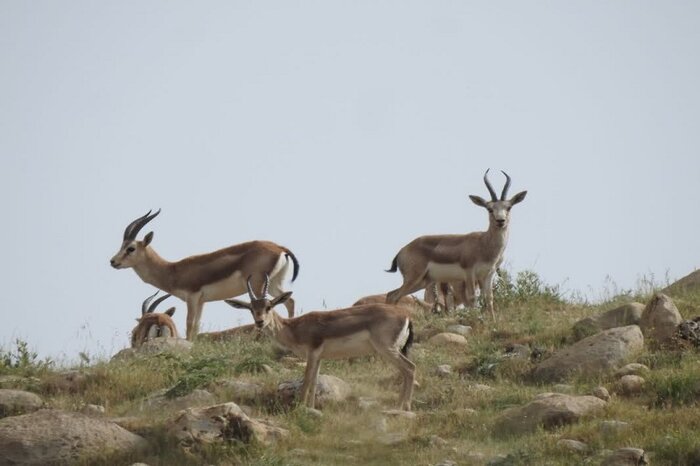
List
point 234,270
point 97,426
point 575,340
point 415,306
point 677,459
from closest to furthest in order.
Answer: point 677,459
point 97,426
point 575,340
point 234,270
point 415,306

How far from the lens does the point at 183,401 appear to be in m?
16.0

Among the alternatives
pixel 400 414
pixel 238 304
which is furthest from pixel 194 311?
pixel 400 414

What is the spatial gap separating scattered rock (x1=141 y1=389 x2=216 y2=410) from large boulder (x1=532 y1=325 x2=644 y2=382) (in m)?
4.71

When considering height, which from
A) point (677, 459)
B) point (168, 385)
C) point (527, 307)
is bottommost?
point (677, 459)

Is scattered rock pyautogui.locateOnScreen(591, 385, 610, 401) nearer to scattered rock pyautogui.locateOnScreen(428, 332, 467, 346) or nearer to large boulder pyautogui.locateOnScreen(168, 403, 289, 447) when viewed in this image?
scattered rock pyautogui.locateOnScreen(428, 332, 467, 346)

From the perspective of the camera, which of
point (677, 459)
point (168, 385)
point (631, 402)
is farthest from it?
point (168, 385)

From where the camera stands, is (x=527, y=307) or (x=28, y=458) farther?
(x=527, y=307)

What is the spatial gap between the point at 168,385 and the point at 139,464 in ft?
12.2

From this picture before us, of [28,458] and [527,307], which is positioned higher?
[527,307]

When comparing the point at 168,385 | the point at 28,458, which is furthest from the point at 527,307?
the point at 28,458

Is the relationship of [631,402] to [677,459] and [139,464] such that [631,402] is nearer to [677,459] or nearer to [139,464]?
[677,459]

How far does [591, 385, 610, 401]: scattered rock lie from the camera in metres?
15.6

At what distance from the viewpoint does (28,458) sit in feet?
45.6

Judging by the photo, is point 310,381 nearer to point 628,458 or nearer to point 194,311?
point 628,458
